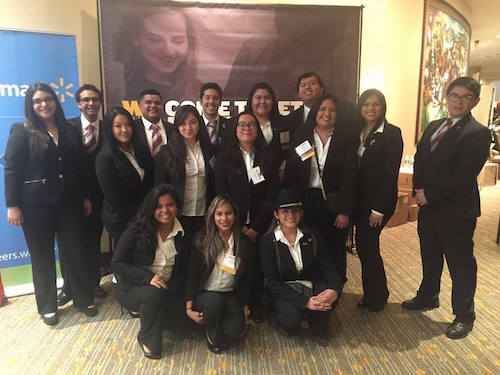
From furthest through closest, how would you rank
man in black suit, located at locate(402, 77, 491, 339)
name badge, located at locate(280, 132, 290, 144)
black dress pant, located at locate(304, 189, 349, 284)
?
name badge, located at locate(280, 132, 290, 144)
black dress pant, located at locate(304, 189, 349, 284)
man in black suit, located at locate(402, 77, 491, 339)

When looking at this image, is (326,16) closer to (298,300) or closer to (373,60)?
(373,60)

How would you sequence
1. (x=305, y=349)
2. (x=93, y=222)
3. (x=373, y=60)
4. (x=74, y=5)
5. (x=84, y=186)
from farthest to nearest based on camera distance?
(x=373, y=60) → (x=74, y=5) → (x=93, y=222) → (x=84, y=186) → (x=305, y=349)

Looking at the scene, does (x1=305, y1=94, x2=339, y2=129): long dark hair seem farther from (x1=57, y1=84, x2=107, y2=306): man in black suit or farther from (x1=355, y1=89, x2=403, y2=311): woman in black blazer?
(x1=57, y1=84, x2=107, y2=306): man in black suit

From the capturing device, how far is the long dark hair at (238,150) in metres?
2.25

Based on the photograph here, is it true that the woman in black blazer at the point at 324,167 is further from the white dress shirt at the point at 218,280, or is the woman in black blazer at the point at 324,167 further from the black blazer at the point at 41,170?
the black blazer at the point at 41,170

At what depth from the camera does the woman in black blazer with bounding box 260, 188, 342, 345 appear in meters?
2.12

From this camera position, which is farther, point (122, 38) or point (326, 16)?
point (326, 16)

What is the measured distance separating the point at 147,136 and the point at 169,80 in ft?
3.06

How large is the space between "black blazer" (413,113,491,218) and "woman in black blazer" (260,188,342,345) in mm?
787

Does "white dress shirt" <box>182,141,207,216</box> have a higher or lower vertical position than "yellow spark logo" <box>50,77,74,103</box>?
lower

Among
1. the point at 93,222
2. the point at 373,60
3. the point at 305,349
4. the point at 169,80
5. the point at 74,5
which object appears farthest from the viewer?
the point at 373,60

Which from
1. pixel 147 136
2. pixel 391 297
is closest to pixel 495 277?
pixel 391 297

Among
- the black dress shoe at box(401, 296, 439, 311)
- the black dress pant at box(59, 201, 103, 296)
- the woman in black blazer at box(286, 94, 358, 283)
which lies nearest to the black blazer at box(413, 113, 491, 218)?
the woman in black blazer at box(286, 94, 358, 283)

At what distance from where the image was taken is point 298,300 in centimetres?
212
